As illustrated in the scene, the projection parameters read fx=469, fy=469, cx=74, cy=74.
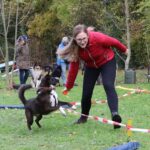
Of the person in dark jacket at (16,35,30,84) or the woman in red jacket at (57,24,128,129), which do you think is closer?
the woman in red jacket at (57,24,128,129)

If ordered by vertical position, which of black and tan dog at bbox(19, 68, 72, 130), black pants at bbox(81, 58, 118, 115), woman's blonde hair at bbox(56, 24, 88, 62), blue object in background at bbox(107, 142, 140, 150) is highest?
woman's blonde hair at bbox(56, 24, 88, 62)

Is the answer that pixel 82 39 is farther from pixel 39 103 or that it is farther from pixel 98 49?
pixel 39 103

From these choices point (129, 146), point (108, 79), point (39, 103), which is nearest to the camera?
point (129, 146)

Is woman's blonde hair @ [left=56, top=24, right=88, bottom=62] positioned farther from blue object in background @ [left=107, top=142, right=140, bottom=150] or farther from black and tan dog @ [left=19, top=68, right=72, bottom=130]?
blue object in background @ [left=107, top=142, right=140, bottom=150]

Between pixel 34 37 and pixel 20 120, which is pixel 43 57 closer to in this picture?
pixel 34 37

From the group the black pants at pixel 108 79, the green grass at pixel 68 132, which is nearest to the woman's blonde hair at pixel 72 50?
the black pants at pixel 108 79

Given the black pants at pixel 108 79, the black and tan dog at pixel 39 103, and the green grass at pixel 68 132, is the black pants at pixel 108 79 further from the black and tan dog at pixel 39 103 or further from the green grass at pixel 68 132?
the black and tan dog at pixel 39 103

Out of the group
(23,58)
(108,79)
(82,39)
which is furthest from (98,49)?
(23,58)

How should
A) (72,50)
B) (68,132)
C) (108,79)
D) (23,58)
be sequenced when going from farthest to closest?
1. (23,58)
2. (68,132)
3. (108,79)
4. (72,50)

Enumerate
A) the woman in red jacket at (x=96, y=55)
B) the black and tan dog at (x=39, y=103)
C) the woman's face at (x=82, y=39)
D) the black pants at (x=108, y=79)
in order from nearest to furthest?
the woman's face at (x=82, y=39), the woman in red jacket at (x=96, y=55), the black pants at (x=108, y=79), the black and tan dog at (x=39, y=103)

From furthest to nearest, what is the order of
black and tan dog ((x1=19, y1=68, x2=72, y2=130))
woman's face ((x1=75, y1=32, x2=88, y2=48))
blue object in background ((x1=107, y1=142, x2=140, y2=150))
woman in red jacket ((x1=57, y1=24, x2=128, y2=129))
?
black and tan dog ((x1=19, y1=68, x2=72, y2=130))
woman in red jacket ((x1=57, y1=24, x2=128, y2=129))
woman's face ((x1=75, y1=32, x2=88, y2=48))
blue object in background ((x1=107, y1=142, x2=140, y2=150))

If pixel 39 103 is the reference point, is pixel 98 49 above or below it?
above

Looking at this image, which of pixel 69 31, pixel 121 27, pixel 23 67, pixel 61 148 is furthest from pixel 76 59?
pixel 69 31

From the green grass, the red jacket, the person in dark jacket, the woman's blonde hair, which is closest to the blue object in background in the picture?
the green grass
